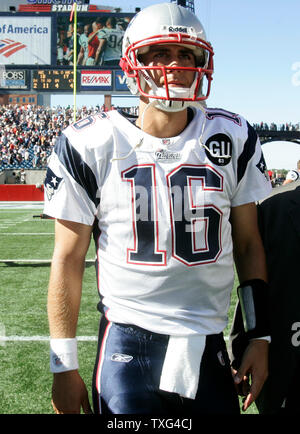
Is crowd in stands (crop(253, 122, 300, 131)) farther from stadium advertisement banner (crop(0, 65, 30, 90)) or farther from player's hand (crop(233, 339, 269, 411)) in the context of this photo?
player's hand (crop(233, 339, 269, 411))

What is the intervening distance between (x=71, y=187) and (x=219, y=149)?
1.69 ft

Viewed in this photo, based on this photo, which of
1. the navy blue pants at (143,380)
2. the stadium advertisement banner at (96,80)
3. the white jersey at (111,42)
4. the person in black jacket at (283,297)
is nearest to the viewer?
the navy blue pants at (143,380)

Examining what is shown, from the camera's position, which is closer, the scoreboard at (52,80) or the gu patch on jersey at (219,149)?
the gu patch on jersey at (219,149)

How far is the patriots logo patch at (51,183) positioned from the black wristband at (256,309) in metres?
0.74

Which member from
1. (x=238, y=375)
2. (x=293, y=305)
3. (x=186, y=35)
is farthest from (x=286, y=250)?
(x=186, y=35)

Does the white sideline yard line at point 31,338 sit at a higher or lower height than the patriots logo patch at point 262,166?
Result: lower

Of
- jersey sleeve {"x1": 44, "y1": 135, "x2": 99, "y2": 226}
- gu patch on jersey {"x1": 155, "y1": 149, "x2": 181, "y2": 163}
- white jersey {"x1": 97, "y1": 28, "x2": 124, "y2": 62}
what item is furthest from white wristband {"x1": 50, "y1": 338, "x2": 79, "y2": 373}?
white jersey {"x1": 97, "y1": 28, "x2": 124, "y2": 62}

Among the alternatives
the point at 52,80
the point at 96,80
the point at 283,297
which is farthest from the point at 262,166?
the point at 52,80

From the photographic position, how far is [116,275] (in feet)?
5.41

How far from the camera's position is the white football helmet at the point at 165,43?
169 cm

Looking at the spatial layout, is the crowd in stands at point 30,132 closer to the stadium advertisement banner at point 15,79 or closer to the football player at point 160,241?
the stadium advertisement banner at point 15,79

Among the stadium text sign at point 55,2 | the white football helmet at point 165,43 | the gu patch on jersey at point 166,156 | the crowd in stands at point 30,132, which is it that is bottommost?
the gu patch on jersey at point 166,156

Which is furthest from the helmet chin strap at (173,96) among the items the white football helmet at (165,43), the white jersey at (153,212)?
the white jersey at (153,212)

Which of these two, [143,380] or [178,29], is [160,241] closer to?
[143,380]
